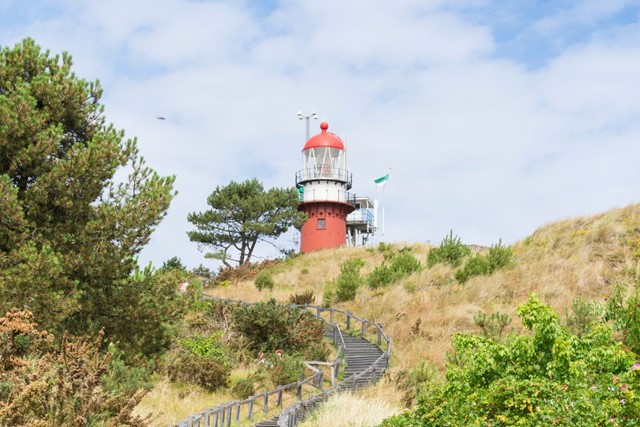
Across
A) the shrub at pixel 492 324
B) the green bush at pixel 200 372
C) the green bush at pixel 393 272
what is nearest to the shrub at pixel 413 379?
the shrub at pixel 492 324

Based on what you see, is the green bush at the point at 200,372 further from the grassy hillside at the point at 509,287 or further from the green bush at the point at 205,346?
the grassy hillside at the point at 509,287

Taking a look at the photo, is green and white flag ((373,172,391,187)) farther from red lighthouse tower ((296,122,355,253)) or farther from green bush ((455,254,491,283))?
green bush ((455,254,491,283))

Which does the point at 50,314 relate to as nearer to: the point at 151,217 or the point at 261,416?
the point at 151,217

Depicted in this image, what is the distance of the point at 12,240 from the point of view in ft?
48.6

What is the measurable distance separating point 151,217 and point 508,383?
33.0ft

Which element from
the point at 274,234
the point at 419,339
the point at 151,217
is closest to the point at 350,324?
the point at 419,339

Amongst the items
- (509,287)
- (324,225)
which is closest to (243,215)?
(324,225)

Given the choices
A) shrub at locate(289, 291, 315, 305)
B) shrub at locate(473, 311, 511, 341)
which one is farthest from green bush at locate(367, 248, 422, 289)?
shrub at locate(473, 311, 511, 341)

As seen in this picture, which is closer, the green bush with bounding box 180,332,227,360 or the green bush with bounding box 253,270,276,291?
the green bush with bounding box 180,332,227,360

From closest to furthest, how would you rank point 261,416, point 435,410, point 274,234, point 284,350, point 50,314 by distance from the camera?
point 435,410, point 50,314, point 261,416, point 284,350, point 274,234

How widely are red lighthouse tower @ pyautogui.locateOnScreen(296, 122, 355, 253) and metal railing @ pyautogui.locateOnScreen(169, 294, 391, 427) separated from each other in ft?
66.8

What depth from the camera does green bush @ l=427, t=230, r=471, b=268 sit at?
112 feet

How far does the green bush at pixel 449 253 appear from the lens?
3422 cm

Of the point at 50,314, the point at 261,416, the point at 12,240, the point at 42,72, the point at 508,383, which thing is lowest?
the point at 261,416
